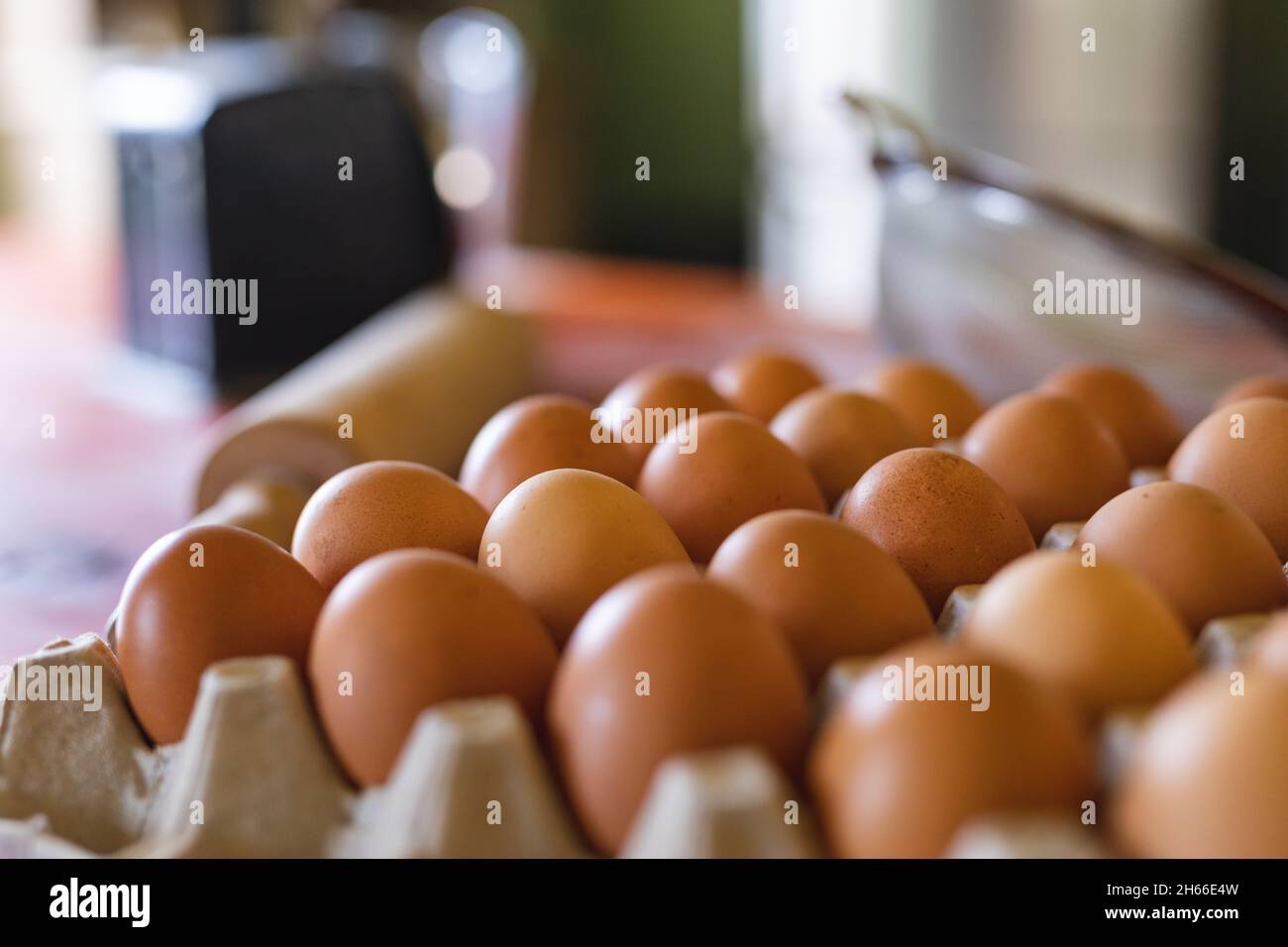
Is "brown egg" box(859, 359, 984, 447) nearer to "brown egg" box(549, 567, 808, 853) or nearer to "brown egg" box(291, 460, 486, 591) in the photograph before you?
"brown egg" box(291, 460, 486, 591)

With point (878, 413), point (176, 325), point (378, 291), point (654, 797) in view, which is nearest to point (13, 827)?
point (654, 797)

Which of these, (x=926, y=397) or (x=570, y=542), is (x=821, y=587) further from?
(x=926, y=397)

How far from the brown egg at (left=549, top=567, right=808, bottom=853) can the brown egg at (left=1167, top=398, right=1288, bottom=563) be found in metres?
0.39

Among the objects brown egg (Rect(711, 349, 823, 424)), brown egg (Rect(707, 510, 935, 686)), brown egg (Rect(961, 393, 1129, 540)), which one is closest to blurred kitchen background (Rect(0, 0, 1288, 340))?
brown egg (Rect(711, 349, 823, 424))

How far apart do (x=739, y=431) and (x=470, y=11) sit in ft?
13.3

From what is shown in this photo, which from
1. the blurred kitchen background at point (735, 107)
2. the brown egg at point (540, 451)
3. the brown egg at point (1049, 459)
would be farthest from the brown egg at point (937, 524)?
the blurred kitchen background at point (735, 107)

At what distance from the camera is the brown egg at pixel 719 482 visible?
810 millimetres

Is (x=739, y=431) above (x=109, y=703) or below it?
above

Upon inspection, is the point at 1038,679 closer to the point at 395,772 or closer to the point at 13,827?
the point at 395,772

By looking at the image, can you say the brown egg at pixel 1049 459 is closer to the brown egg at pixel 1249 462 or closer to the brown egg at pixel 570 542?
the brown egg at pixel 1249 462

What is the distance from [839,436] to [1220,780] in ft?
1.70

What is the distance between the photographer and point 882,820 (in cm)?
49

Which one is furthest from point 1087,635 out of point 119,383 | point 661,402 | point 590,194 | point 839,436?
point 590,194

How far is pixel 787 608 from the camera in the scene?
0.63 m
